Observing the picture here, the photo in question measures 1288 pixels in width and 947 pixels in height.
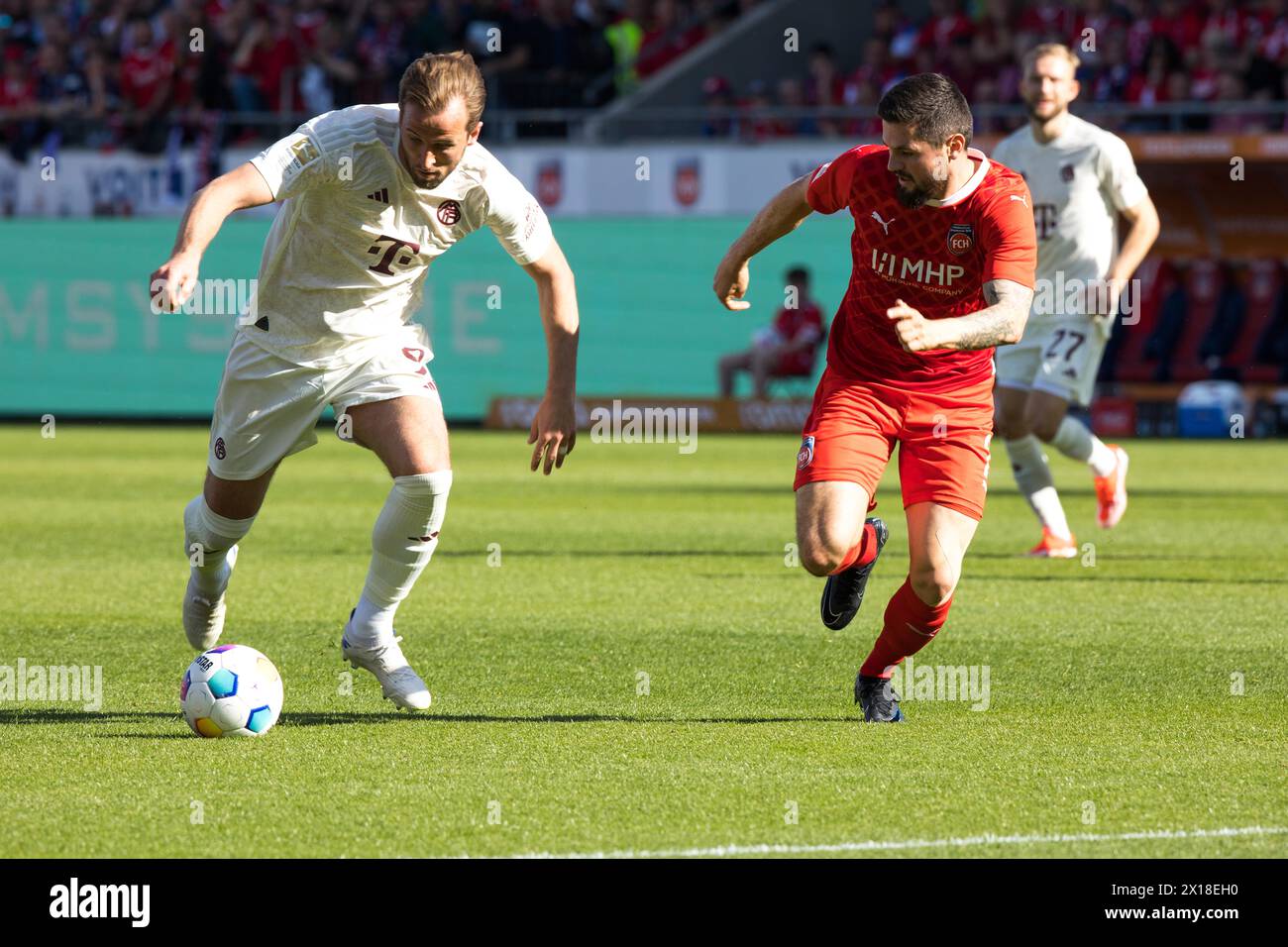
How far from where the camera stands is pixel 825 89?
25.9 metres

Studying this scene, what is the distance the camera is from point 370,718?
622cm

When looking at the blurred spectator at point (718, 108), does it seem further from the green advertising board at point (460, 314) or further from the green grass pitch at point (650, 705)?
the green grass pitch at point (650, 705)

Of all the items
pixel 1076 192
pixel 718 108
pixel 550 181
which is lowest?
pixel 550 181

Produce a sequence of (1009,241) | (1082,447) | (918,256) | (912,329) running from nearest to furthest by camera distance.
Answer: (912,329) → (1009,241) → (918,256) → (1082,447)

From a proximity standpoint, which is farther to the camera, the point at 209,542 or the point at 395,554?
the point at 209,542

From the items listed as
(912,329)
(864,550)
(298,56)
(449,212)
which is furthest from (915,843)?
(298,56)

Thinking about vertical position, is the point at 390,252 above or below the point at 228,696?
above

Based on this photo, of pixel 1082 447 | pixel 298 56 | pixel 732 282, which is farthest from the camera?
pixel 298 56

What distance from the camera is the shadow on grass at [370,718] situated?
616 cm

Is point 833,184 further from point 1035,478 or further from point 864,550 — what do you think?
point 1035,478

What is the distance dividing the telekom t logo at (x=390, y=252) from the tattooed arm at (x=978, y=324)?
159 centimetres

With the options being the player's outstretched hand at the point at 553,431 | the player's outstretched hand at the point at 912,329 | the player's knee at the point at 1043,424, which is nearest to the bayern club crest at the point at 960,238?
the player's outstretched hand at the point at 912,329

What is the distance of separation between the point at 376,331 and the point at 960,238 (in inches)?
75.0

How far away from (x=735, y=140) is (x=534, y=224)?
63.6 feet
